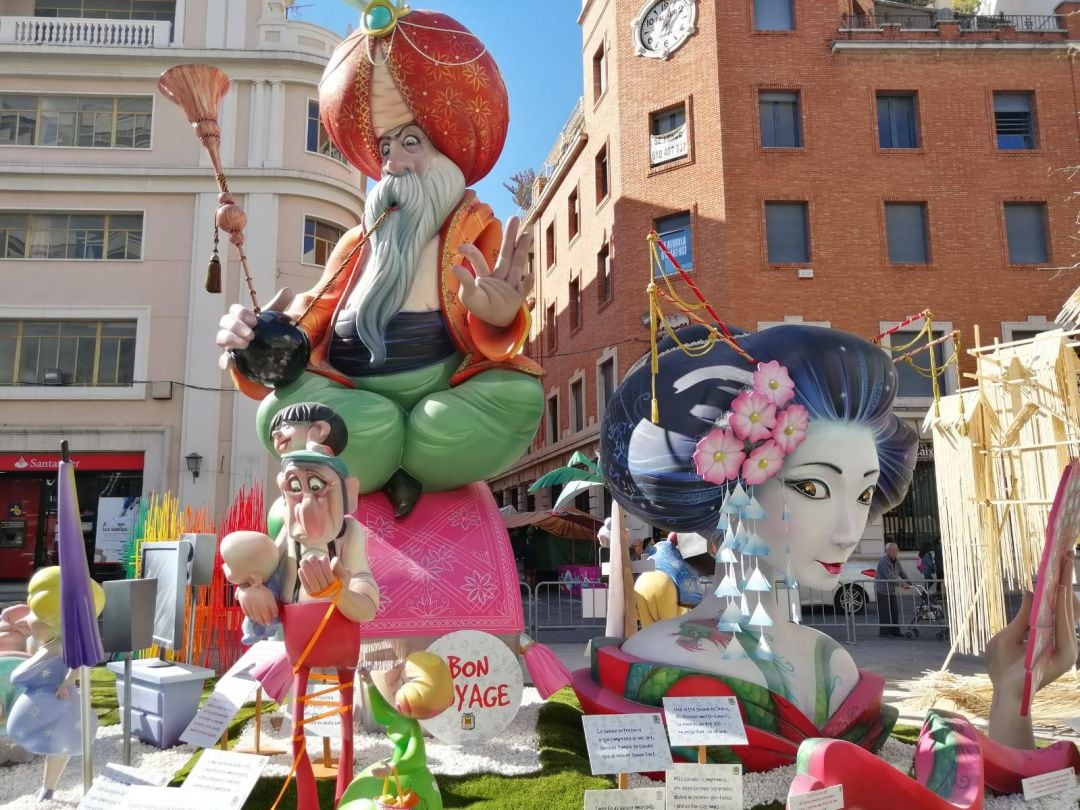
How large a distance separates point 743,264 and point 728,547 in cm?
1210

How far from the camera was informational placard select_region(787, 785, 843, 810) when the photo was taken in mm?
2504

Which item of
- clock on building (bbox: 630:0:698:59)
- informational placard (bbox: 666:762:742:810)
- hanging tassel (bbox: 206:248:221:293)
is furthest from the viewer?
clock on building (bbox: 630:0:698:59)

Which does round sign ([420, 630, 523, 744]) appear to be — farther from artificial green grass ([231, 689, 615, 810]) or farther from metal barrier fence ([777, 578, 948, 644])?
metal barrier fence ([777, 578, 948, 644])

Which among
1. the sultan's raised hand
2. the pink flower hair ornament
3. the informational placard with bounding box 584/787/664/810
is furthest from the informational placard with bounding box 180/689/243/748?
the pink flower hair ornament

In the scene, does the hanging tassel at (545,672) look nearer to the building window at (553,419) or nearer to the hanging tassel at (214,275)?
the hanging tassel at (214,275)

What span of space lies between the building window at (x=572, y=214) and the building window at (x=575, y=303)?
1.12 m

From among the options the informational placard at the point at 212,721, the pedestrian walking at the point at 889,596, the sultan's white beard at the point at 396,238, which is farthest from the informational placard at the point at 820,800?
the pedestrian walking at the point at 889,596

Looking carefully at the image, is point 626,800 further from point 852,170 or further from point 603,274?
point 603,274

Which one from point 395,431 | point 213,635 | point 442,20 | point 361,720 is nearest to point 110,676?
point 213,635

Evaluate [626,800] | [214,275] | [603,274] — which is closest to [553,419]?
[603,274]

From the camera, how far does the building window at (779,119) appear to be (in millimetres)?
15406

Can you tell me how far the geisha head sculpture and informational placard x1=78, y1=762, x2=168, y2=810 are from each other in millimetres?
2162

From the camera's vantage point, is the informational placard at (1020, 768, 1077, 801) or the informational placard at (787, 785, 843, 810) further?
the informational placard at (1020, 768, 1077, 801)

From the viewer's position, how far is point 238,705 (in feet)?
11.8
